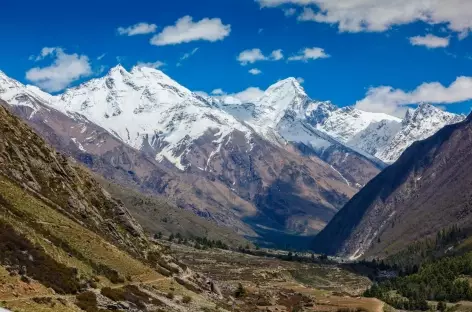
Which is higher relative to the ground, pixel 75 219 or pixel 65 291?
pixel 75 219

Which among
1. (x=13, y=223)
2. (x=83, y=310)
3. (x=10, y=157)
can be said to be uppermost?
(x=10, y=157)

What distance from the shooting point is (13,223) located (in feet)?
263

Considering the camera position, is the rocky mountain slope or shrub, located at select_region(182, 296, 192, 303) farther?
shrub, located at select_region(182, 296, 192, 303)

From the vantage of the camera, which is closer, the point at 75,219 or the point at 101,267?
the point at 101,267

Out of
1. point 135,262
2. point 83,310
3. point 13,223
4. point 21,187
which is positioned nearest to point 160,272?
point 135,262

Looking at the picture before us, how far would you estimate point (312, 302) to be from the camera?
17725cm

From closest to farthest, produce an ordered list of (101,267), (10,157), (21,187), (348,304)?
(101,267) < (21,187) < (10,157) < (348,304)

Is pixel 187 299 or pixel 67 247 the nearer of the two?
pixel 67 247

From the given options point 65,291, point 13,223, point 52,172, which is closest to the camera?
point 65,291

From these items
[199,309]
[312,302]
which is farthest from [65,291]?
[312,302]

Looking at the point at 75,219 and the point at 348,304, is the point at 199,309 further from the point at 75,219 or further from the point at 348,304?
the point at 348,304

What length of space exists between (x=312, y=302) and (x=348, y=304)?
9484 mm

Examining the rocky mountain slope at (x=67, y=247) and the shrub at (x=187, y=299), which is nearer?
the rocky mountain slope at (x=67, y=247)

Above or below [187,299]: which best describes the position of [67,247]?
above
